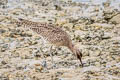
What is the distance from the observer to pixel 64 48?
33.9 ft

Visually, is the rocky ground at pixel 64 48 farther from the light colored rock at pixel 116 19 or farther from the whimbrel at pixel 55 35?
the whimbrel at pixel 55 35

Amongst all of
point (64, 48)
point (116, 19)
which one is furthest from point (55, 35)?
point (116, 19)

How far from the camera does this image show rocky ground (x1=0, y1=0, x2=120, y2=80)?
27.9ft

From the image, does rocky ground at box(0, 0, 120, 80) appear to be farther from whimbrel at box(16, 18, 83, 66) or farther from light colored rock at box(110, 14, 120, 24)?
whimbrel at box(16, 18, 83, 66)

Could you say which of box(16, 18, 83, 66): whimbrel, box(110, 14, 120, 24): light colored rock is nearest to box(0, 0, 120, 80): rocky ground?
box(110, 14, 120, 24): light colored rock

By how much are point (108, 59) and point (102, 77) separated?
128 centimetres

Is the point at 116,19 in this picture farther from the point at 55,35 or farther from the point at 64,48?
the point at 55,35

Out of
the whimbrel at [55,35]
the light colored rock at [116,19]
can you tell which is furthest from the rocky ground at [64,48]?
the whimbrel at [55,35]

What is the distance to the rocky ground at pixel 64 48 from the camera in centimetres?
850

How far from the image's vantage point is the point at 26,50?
10219 millimetres

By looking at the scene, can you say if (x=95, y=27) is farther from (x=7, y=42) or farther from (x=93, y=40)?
(x=7, y=42)

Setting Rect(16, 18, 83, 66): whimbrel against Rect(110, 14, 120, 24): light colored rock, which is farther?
Rect(110, 14, 120, 24): light colored rock

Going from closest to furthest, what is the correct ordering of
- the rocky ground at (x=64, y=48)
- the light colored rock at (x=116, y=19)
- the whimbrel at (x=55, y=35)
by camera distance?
the rocky ground at (x=64, y=48)
the whimbrel at (x=55, y=35)
the light colored rock at (x=116, y=19)

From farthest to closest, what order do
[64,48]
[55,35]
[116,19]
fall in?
1. [116,19]
2. [64,48]
3. [55,35]
